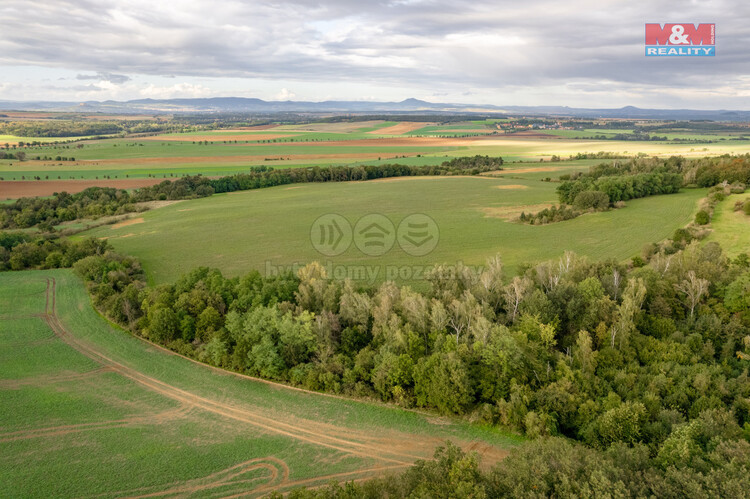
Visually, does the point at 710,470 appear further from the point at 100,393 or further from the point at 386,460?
the point at 100,393

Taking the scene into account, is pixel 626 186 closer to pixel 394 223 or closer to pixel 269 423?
pixel 394 223

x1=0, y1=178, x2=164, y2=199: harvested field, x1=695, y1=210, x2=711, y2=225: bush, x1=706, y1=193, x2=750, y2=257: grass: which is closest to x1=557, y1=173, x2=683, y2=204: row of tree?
x1=706, y1=193, x2=750, y2=257: grass

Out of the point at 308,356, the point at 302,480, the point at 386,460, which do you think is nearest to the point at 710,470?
the point at 386,460

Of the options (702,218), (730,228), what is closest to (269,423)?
(730,228)

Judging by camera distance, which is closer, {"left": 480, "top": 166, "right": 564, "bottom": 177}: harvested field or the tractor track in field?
the tractor track in field

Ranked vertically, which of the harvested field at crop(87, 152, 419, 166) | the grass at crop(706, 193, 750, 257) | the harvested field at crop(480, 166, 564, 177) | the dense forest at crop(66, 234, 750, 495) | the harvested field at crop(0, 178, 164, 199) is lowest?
the dense forest at crop(66, 234, 750, 495)

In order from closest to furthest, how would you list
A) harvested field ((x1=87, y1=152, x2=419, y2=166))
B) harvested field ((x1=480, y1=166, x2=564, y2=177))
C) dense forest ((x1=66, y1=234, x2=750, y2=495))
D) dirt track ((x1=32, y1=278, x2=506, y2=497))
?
dense forest ((x1=66, y1=234, x2=750, y2=495)) < dirt track ((x1=32, y1=278, x2=506, y2=497)) < harvested field ((x1=480, y1=166, x2=564, y2=177)) < harvested field ((x1=87, y1=152, x2=419, y2=166))

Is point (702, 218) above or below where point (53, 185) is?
below

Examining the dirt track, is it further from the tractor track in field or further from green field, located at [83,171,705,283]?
green field, located at [83,171,705,283]
